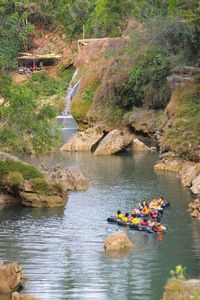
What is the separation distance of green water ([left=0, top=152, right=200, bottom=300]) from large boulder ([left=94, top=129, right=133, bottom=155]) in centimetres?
1079

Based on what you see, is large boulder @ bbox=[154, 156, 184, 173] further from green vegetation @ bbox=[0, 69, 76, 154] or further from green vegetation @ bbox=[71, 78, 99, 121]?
green vegetation @ bbox=[71, 78, 99, 121]

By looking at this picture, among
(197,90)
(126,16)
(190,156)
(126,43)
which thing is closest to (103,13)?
(126,16)

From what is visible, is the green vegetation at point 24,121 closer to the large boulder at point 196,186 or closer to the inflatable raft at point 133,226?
the inflatable raft at point 133,226

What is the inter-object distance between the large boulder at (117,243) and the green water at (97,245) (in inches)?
12.9

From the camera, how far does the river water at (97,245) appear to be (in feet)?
89.4

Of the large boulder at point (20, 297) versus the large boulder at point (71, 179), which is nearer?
the large boulder at point (20, 297)

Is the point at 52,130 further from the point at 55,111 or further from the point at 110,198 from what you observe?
the point at 110,198

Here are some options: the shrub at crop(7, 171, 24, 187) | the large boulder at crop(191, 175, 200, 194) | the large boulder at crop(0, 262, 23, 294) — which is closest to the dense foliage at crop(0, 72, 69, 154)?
the shrub at crop(7, 171, 24, 187)

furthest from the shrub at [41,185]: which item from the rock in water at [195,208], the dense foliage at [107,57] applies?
the rock in water at [195,208]

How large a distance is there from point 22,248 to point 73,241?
226 centimetres

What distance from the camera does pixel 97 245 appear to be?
32844 millimetres

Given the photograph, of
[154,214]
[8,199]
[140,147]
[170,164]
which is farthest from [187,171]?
[140,147]

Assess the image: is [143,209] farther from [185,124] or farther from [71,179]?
[185,124]

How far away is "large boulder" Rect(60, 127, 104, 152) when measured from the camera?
6097cm
